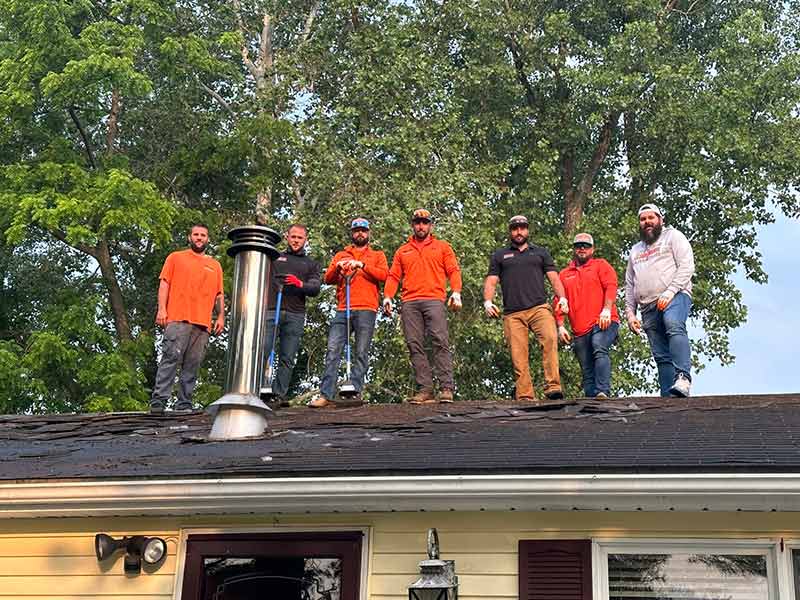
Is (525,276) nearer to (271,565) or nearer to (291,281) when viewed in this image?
(291,281)

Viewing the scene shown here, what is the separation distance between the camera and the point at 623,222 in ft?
56.2

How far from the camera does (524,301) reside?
7031mm

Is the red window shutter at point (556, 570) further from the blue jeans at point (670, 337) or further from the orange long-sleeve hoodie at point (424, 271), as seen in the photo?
the orange long-sleeve hoodie at point (424, 271)

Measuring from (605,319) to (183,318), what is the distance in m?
3.18

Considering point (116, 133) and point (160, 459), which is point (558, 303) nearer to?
point (160, 459)

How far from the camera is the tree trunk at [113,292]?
53.3ft

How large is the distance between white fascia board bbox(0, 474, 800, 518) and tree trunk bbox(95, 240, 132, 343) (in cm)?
1177

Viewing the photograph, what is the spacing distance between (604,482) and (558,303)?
9.51ft

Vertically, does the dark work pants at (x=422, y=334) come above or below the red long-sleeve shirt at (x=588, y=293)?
below

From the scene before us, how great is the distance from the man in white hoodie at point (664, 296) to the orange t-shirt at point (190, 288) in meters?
3.21

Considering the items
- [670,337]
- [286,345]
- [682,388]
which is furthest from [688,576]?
[286,345]

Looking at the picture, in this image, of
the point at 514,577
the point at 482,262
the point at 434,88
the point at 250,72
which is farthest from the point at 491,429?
the point at 250,72

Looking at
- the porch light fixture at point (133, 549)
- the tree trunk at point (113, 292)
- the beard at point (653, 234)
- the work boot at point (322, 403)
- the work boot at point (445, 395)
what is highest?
the tree trunk at point (113, 292)

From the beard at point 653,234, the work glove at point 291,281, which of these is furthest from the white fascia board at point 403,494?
the work glove at point 291,281
